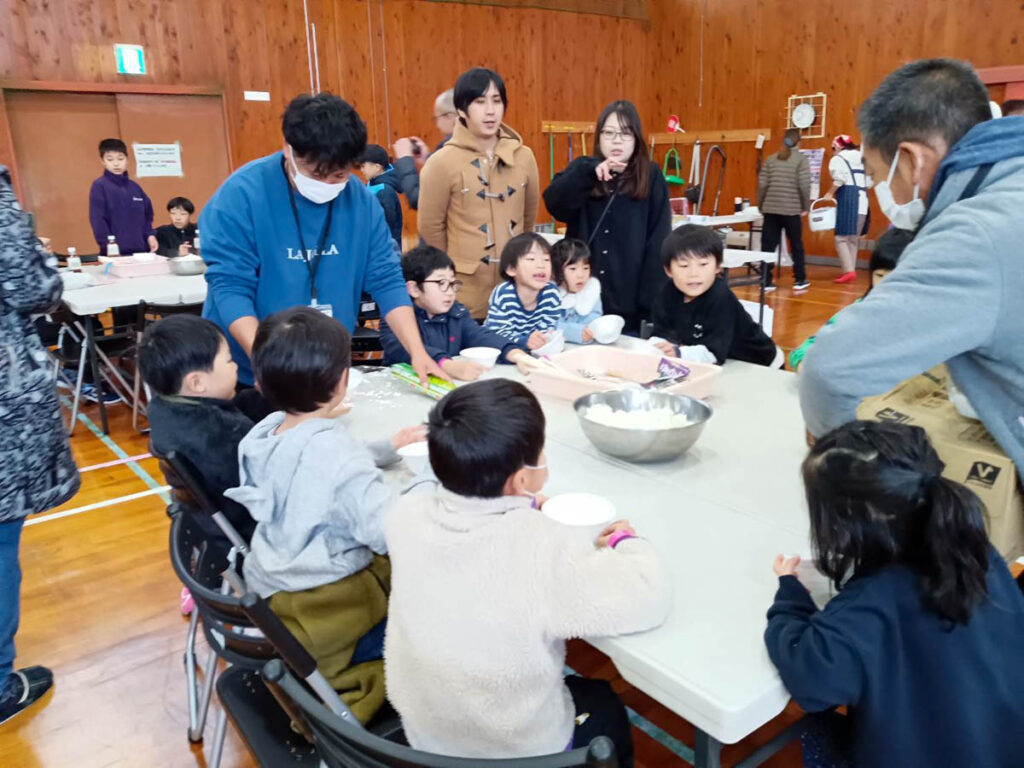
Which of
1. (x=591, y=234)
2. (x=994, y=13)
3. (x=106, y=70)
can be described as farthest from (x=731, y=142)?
(x=591, y=234)

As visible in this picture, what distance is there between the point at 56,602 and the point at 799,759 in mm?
2386

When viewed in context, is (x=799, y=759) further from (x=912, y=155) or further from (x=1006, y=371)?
(x=912, y=155)

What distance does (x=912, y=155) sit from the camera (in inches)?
49.8

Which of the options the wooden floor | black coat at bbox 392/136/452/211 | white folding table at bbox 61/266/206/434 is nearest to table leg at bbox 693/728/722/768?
the wooden floor

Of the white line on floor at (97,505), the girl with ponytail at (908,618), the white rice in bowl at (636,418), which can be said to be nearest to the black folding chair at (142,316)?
the white line on floor at (97,505)

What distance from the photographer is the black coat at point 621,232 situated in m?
3.10

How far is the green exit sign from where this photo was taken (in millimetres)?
7594

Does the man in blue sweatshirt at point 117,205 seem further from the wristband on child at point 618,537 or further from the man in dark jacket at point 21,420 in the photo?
the wristband on child at point 618,537

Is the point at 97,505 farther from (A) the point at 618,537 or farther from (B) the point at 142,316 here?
(A) the point at 618,537

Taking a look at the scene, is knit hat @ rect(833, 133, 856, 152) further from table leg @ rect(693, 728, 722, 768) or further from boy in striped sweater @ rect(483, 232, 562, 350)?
table leg @ rect(693, 728, 722, 768)

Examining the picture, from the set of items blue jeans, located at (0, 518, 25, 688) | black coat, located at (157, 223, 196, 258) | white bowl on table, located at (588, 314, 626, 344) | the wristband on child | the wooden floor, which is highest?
black coat, located at (157, 223, 196, 258)

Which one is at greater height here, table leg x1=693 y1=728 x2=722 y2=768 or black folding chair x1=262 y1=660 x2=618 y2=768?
black folding chair x1=262 y1=660 x2=618 y2=768

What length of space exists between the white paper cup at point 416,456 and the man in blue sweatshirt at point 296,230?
0.63 meters

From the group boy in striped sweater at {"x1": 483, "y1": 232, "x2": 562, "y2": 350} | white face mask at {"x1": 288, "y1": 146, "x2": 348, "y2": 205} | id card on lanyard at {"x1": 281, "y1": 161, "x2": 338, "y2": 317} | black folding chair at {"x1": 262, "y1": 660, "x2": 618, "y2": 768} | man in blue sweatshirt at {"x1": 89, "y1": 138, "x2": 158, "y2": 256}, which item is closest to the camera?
black folding chair at {"x1": 262, "y1": 660, "x2": 618, "y2": 768}
